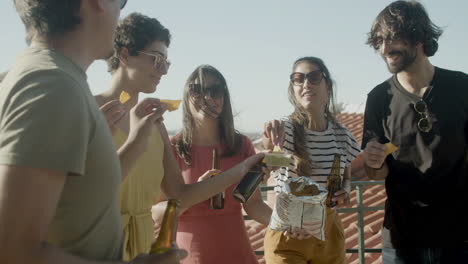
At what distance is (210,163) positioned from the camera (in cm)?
295

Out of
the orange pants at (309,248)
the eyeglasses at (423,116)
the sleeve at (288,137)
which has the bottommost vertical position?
the orange pants at (309,248)

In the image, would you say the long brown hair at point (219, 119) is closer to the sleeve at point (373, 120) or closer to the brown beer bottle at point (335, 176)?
the brown beer bottle at point (335, 176)

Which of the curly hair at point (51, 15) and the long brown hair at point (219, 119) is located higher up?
the curly hair at point (51, 15)

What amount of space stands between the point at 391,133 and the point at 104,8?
6.53ft

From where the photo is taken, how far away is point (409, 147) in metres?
2.75

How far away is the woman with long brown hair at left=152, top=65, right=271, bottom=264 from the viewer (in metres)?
2.73

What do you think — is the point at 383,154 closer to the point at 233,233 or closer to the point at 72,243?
the point at 233,233

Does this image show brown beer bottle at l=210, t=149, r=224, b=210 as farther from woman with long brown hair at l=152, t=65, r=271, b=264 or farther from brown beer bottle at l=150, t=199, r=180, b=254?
brown beer bottle at l=150, t=199, r=180, b=254

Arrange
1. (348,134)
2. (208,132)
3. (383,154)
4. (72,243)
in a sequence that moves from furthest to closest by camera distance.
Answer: (348,134) → (208,132) → (383,154) → (72,243)

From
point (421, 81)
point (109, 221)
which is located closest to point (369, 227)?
point (421, 81)

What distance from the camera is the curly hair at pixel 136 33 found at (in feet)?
8.43

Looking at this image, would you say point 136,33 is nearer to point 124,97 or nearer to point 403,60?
point 124,97

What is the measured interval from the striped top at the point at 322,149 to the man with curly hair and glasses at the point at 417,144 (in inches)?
10.2

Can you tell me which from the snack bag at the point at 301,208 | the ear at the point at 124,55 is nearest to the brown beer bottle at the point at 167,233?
the snack bag at the point at 301,208
